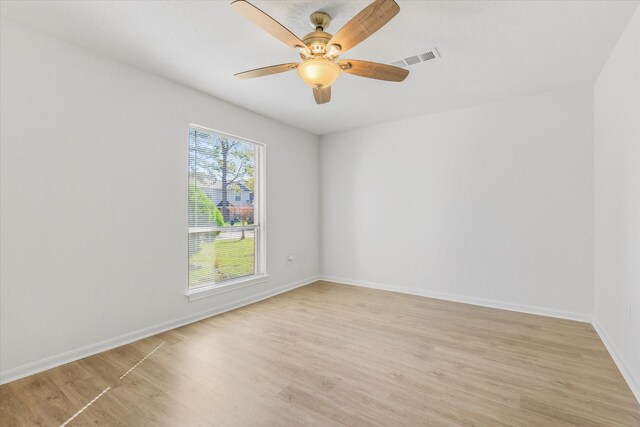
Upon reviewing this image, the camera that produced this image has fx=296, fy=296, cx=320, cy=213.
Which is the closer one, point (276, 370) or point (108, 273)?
point (276, 370)

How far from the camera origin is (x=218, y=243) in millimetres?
3686

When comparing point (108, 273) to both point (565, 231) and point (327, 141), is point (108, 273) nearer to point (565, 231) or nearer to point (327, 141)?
point (327, 141)

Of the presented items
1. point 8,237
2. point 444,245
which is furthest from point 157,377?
point 444,245

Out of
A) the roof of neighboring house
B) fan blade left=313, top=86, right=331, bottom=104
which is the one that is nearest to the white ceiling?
fan blade left=313, top=86, right=331, bottom=104

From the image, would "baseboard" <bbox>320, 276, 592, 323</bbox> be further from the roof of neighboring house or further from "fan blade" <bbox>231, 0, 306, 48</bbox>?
"fan blade" <bbox>231, 0, 306, 48</bbox>

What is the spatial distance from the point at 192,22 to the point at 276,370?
269 cm

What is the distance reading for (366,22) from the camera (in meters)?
1.71

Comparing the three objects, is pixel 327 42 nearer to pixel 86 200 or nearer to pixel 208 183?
pixel 208 183

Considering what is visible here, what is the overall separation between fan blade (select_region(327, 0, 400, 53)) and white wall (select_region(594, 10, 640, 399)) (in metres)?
1.84

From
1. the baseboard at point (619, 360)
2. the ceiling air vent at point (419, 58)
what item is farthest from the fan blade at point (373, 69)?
the baseboard at point (619, 360)

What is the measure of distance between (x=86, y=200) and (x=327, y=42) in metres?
2.36

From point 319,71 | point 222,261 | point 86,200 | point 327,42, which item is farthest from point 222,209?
point 327,42

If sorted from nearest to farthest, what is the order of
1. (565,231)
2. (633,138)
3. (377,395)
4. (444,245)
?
→ 1. (377,395)
2. (633,138)
3. (565,231)
4. (444,245)

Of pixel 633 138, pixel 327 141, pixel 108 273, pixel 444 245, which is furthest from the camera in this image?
pixel 327 141
